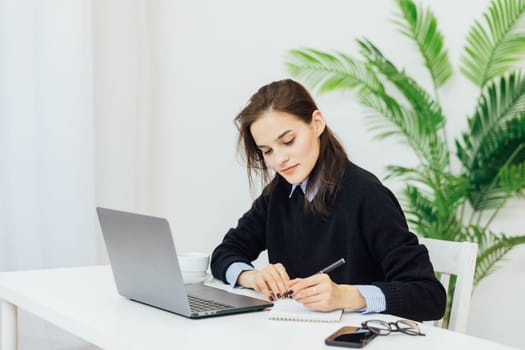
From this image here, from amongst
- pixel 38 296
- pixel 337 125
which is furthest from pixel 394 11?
pixel 38 296

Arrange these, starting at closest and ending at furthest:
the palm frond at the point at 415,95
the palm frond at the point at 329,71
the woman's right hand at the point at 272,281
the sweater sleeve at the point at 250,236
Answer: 1. the woman's right hand at the point at 272,281
2. the sweater sleeve at the point at 250,236
3. the palm frond at the point at 415,95
4. the palm frond at the point at 329,71

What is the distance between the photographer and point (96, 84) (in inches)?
132

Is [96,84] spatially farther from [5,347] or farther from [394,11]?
[5,347]

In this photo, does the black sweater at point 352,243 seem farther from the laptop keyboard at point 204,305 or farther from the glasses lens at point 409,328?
the laptop keyboard at point 204,305

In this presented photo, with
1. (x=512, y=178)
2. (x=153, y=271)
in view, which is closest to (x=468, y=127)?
(x=512, y=178)

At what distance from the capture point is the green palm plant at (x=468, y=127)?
2533mm

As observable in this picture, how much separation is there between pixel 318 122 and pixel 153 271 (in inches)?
26.8

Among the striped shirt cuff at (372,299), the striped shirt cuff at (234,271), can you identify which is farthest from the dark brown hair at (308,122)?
the striped shirt cuff at (372,299)

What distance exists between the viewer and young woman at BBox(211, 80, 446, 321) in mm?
1456

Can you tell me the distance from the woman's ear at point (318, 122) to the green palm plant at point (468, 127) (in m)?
0.94

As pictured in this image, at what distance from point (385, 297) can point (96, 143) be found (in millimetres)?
2295

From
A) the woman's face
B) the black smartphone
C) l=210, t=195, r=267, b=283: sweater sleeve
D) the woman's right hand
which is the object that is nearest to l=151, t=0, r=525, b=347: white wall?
l=210, t=195, r=267, b=283: sweater sleeve

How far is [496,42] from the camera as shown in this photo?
2.55 metres

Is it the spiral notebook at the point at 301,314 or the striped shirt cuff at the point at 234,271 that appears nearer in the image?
the spiral notebook at the point at 301,314
